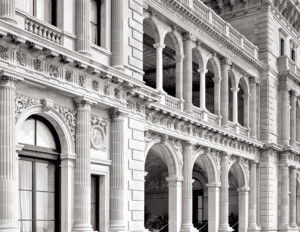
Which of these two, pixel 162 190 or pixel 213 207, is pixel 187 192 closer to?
pixel 213 207

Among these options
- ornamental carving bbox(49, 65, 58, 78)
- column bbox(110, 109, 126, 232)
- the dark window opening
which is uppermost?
the dark window opening

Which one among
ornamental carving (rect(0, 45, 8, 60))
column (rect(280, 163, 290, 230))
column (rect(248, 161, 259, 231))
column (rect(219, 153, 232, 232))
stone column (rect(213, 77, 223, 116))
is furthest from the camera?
column (rect(280, 163, 290, 230))

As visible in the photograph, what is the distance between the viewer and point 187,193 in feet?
82.9

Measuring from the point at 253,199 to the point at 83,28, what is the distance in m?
19.6

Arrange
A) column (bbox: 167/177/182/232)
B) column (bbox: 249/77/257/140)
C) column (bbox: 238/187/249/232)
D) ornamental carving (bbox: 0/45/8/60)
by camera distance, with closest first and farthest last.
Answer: ornamental carving (bbox: 0/45/8/60)
column (bbox: 167/177/182/232)
column (bbox: 238/187/249/232)
column (bbox: 249/77/257/140)

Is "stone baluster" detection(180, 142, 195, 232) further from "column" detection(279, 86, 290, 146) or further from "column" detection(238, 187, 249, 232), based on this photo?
"column" detection(279, 86, 290, 146)

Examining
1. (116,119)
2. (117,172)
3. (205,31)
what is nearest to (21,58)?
(116,119)

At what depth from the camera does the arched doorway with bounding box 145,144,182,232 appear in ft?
81.4

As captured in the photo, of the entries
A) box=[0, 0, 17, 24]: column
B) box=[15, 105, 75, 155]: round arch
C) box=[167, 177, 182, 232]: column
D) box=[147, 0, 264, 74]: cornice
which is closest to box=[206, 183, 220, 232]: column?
box=[167, 177, 182, 232]: column

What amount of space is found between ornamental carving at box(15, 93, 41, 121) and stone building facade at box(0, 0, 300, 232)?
0.10 feet

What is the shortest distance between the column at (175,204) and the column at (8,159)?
1136cm

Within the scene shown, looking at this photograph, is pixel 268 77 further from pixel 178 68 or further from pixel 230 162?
pixel 178 68

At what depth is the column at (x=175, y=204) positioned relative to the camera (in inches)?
973

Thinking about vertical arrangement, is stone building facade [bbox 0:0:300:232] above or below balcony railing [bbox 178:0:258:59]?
below
